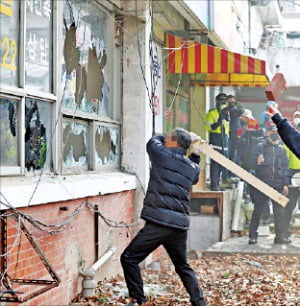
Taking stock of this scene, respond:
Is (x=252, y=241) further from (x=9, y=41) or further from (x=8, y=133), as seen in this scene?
(x=9, y=41)

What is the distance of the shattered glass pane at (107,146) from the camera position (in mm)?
10705

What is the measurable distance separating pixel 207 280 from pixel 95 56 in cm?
330

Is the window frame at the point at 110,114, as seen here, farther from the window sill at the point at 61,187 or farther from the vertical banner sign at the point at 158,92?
the vertical banner sign at the point at 158,92

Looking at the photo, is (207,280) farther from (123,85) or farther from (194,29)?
(194,29)

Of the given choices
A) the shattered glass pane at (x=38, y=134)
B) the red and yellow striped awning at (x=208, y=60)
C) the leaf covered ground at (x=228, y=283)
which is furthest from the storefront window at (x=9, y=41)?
the red and yellow striped awning at (x=208, y=60)

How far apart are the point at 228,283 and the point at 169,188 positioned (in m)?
3.19

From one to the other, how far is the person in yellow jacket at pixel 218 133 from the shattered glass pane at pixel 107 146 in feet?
15.5

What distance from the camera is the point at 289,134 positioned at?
7.24 meters

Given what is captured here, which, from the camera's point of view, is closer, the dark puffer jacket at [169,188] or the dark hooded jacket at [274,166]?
the dark puffer jacket at [169,188]

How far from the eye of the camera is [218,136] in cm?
1623

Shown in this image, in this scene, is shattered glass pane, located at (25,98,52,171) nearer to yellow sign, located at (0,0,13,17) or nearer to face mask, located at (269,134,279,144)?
yellow sign, located at (0,0,13,17)

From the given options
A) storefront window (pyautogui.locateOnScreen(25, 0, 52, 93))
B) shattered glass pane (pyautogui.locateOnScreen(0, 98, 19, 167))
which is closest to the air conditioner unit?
storefront window (pyautogui.locateOnScreen(25, 0, 52, 93))

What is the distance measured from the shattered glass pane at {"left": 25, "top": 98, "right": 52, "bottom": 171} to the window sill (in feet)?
0.56

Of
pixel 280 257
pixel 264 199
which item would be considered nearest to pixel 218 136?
pixel 264 199
